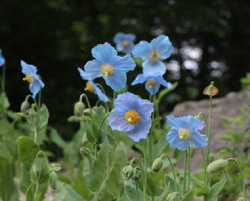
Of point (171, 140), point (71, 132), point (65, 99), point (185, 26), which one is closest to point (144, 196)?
point (171, 140)

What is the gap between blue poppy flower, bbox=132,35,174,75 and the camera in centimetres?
177

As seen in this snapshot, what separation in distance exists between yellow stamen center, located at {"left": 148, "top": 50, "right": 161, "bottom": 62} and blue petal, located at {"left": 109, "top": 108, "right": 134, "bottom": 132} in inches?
19.6

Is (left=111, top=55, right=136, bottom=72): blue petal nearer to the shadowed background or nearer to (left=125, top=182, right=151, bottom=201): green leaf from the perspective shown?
(left=125, top=182, right=151, bottom=201): green leaf

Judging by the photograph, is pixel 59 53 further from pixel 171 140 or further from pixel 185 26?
pixel 171 140

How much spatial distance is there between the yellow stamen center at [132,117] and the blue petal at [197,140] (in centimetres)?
17

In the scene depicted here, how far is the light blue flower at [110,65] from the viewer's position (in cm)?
146

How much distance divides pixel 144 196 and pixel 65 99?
14.9 ft

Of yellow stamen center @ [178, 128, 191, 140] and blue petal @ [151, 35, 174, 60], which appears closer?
yellow stamen center @ [178, 128, 191, 140]

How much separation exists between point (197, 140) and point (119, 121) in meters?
0.23

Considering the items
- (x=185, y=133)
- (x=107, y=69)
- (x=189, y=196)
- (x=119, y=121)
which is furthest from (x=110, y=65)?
(x=189, y=196)

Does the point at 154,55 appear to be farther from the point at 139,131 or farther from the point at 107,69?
the point at 139,131

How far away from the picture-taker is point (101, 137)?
1.56m

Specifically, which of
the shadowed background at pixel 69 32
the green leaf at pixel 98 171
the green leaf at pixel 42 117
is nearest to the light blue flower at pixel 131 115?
the green leaf at pixel 98 171

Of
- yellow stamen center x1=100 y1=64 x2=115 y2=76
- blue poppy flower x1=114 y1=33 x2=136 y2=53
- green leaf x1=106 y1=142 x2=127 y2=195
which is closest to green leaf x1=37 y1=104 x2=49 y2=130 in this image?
green leaf x1=106 y1=142 x2=127 y2=195
